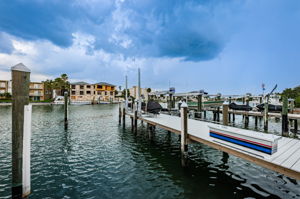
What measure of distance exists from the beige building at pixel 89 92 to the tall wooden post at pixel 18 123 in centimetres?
7138

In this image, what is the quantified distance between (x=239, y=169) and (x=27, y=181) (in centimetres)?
848

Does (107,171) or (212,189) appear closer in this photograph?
(212,189)

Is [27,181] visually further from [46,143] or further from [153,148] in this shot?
[46,143]

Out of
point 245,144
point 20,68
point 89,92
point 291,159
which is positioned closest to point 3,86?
point 89,92

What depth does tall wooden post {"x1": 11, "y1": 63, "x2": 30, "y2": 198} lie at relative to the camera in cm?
389

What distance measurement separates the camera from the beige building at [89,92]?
7431 centimetres

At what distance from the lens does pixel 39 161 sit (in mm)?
8391

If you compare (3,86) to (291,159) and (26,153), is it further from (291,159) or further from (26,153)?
(291,159)

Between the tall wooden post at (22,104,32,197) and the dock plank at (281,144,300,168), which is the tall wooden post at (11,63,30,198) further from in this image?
the dock plank at (281,144,300,168)

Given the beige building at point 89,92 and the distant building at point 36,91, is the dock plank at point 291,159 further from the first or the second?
the distant building at point 36,91

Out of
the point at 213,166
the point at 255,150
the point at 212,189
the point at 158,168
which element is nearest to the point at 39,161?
the point at 158,168

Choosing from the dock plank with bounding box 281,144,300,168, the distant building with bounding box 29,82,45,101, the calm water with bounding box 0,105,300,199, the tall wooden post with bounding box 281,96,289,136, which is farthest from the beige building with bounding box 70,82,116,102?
the dock plank with bounding box 281,144,300,168

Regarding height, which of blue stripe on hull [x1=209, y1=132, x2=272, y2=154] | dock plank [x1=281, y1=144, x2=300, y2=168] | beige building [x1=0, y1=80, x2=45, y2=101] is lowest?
dock plank [x1=281, y1=144, x2=300, y2=168]

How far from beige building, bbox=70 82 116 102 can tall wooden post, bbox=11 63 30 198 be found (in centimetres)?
7138
